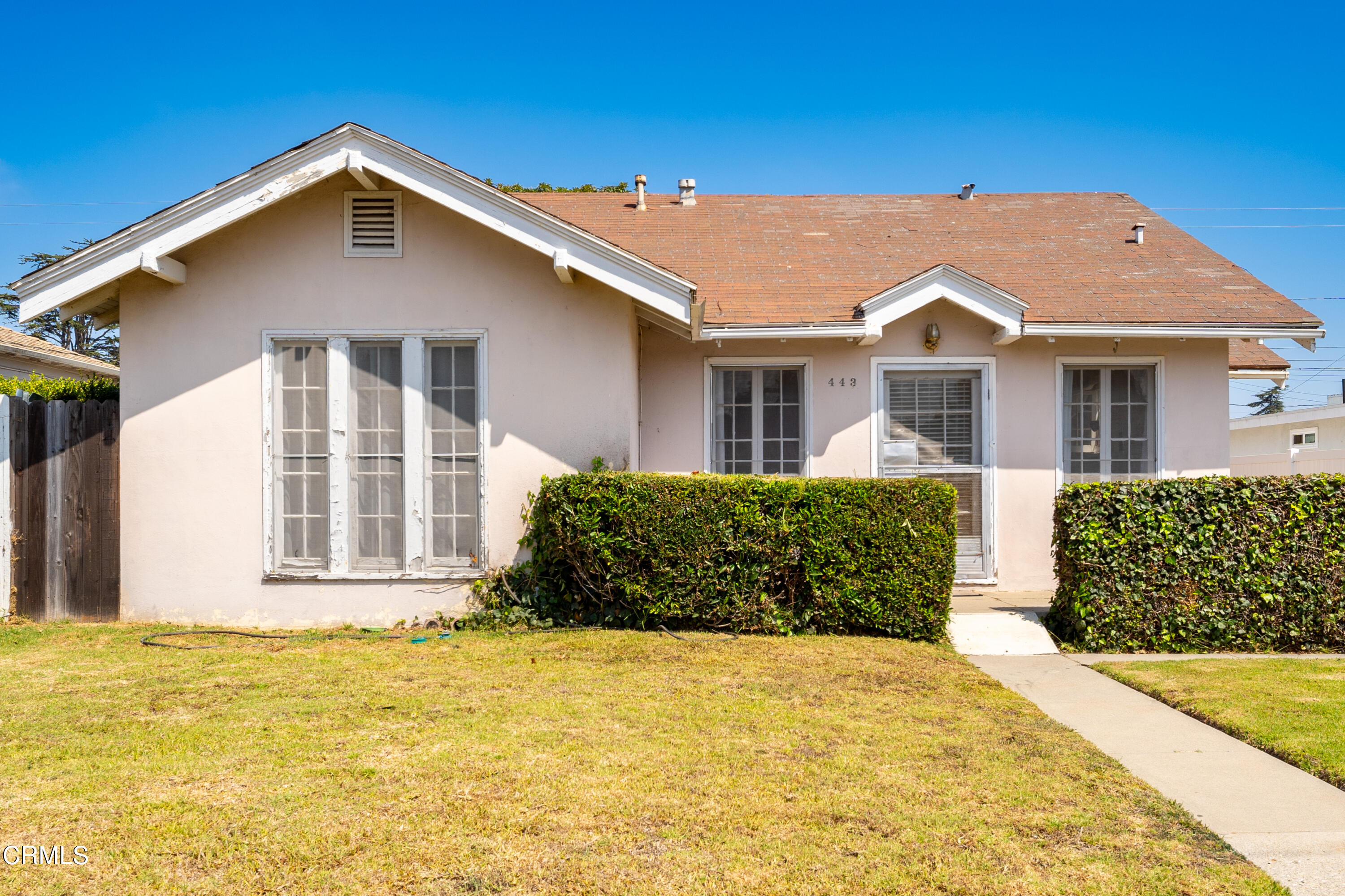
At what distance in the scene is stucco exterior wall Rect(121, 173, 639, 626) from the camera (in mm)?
8289

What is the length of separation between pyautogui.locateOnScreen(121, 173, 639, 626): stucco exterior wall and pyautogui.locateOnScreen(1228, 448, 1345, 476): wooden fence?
15912 mm

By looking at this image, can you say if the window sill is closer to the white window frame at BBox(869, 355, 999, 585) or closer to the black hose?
the black hose

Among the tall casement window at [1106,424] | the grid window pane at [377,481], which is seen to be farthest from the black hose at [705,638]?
the tall casement window at [1106,424]

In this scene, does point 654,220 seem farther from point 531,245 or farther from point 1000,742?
point 1000,742

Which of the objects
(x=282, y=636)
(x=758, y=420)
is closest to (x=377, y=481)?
(x=282, y=636)

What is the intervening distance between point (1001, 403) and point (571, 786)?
24.8 ft

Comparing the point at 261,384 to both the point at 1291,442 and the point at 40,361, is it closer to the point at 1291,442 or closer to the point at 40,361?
the point at 40,361

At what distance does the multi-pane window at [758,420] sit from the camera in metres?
10.2

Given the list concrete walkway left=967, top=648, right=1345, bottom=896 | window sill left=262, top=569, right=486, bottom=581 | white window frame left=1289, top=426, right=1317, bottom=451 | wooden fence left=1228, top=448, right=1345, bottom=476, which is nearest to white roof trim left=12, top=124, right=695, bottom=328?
window sill left=262, top=569, right=486, bottom=581

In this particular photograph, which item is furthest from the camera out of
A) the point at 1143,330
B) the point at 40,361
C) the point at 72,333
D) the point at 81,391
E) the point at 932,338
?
the point at 72,333

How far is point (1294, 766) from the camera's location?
→ 14.8 feet

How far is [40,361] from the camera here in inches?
685

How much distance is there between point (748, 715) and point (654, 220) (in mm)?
8886

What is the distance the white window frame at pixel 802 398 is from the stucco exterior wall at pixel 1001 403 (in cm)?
5
